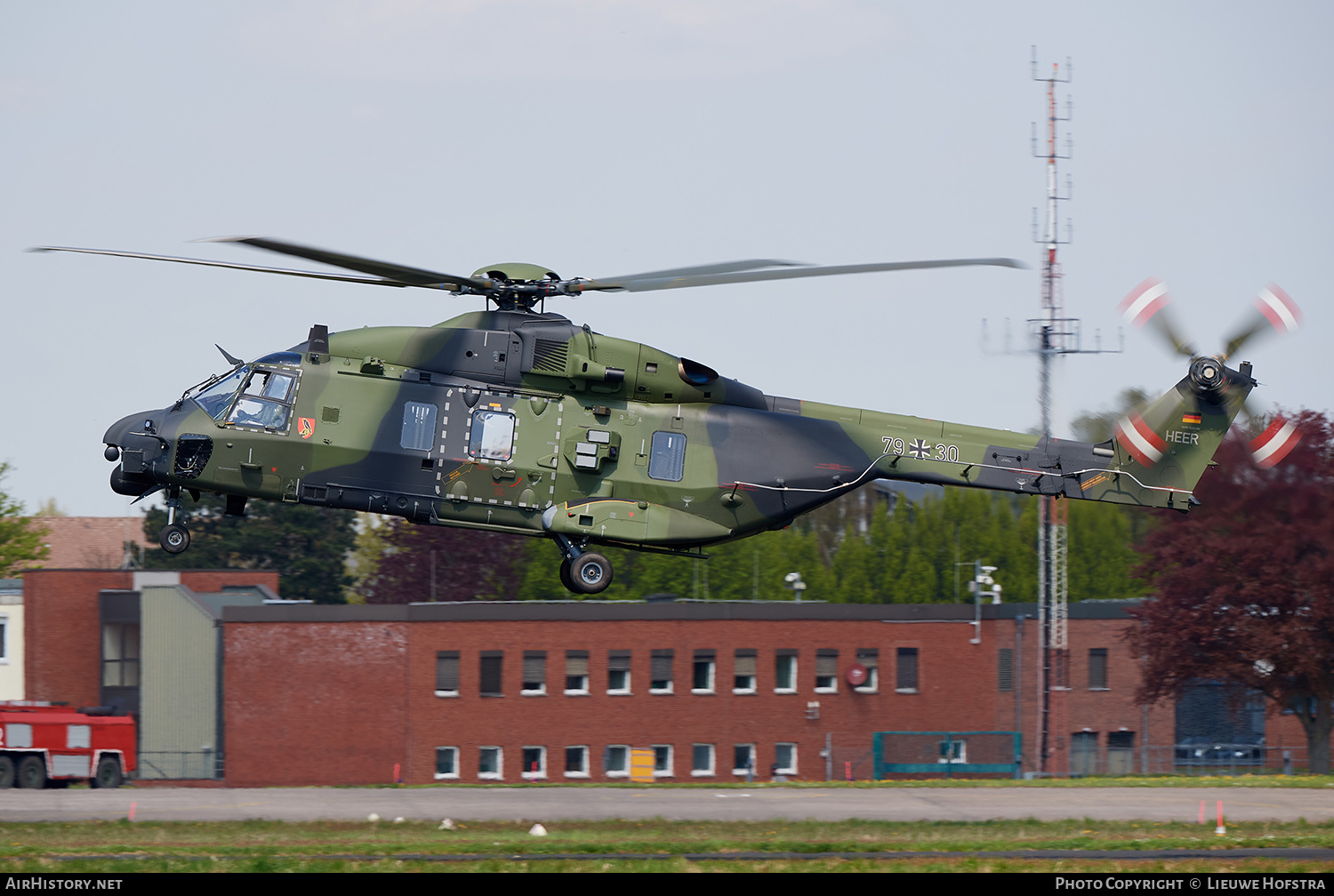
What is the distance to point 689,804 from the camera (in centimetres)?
3759

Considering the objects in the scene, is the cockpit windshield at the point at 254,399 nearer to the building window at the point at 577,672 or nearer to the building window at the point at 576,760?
the building window at the point at 577,672

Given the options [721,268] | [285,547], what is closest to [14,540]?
[285,547]

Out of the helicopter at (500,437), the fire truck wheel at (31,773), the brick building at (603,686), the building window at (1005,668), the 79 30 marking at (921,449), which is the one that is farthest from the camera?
the building window at (1005,668)

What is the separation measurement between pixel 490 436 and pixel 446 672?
33.5 m

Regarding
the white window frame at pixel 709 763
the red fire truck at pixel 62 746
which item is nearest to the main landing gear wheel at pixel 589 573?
the red fire truck at pixel 62 746

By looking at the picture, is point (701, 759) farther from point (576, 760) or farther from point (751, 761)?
point (576, 760)

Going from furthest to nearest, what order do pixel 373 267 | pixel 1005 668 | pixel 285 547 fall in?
pixel 285 547 → pixel 1005 668 → pixel 373 267

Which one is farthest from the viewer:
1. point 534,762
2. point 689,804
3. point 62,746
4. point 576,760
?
point 576,760

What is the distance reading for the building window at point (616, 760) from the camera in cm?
5591

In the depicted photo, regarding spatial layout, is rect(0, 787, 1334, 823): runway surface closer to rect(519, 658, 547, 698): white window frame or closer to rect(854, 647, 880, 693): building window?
rect(519, 658, 547, 698): white window frame

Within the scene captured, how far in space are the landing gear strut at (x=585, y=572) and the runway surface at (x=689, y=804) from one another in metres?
11.8

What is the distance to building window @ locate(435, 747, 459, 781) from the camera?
54.9 meters
